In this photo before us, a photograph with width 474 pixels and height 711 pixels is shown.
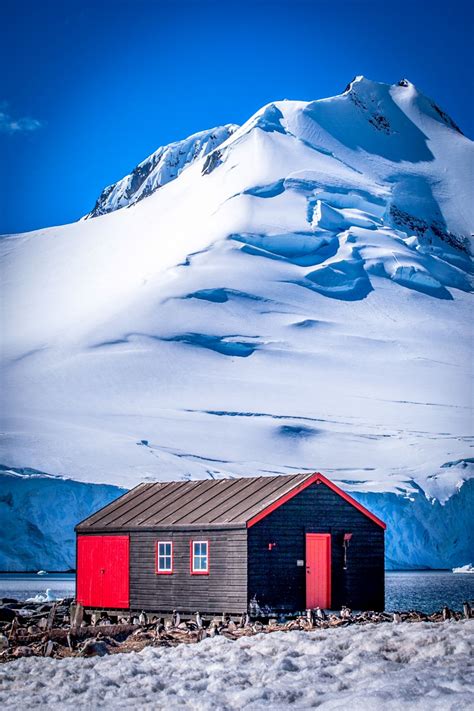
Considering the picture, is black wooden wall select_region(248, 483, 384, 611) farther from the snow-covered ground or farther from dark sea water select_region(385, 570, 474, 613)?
dark sea water select_region(385, 570, 474, 613)

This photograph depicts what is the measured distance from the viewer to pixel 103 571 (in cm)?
3066

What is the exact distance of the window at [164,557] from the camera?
2841cm

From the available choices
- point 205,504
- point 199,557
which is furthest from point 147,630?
point 205,504

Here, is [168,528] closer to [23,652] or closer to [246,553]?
[246,553]

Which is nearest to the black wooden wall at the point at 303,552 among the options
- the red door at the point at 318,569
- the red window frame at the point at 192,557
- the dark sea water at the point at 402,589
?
the red door at the point at 318,569

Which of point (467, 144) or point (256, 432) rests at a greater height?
point (467, 144)

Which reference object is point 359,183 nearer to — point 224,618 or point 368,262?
point 368,262

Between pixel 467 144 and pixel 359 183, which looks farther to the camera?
pixel 467 144

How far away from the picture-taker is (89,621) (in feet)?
98.5

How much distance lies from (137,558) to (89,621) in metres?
2.23

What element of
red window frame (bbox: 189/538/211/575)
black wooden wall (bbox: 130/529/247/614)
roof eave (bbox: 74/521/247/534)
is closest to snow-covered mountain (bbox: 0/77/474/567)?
roof eave (bbox: 74/521/247/534)

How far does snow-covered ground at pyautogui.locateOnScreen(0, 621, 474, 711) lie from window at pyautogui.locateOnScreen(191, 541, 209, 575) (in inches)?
273

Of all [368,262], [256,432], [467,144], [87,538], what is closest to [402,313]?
[368,262]

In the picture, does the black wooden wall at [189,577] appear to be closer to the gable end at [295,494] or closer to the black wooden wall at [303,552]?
the black wooden wall at [303,552]
